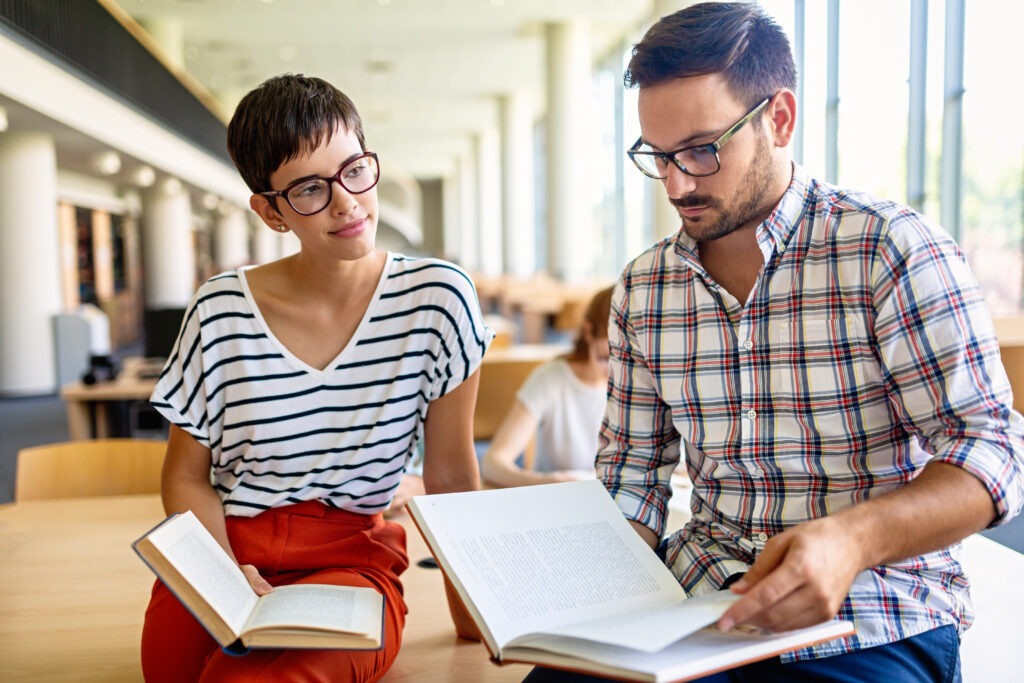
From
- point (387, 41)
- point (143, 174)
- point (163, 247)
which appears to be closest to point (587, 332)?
point (143, 174)

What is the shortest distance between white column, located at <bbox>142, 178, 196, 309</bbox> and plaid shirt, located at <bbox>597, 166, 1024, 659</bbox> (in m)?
13.0

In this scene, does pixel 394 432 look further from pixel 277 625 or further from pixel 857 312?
pixel 857 312

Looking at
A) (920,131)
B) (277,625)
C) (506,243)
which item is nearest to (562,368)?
(277,625)

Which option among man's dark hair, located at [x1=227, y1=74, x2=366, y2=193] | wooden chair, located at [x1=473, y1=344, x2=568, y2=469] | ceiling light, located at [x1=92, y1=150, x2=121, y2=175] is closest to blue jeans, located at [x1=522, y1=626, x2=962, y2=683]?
man's dark hair, located at [x1=227, y1=74, x2=366, y2=193]

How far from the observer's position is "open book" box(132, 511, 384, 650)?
934 mm

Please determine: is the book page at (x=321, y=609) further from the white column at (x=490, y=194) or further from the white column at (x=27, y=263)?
the white column at (x=490, y=194)

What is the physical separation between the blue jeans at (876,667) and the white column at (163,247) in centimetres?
1320

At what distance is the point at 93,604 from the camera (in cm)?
149

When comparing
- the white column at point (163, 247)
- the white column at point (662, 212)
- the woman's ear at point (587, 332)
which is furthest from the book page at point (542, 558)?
the white column at point (163, 247)

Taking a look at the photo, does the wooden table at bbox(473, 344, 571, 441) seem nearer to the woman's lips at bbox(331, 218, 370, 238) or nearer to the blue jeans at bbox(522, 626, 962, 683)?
the woman's lips at bbox(331, 218, 370, 238)

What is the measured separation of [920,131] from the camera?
4957 mm

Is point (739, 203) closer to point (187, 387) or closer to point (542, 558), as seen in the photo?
point (542, 558)

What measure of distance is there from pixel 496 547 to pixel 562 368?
5.28 ft

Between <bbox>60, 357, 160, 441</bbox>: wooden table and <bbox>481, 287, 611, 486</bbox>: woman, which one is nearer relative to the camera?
<bbox>481, 287, 611, 486</bbox>: woman
